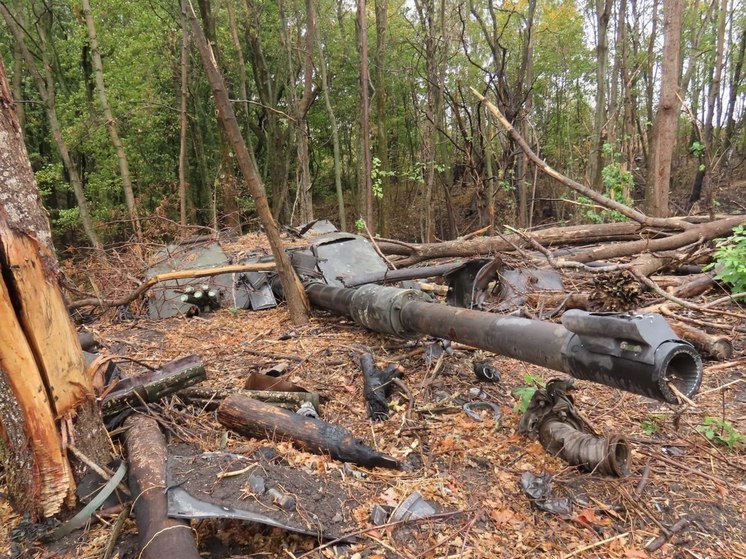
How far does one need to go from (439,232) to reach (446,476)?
18.1 m

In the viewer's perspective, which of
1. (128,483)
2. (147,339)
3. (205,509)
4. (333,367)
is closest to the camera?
(205,509)

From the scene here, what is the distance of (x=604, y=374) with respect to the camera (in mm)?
2180

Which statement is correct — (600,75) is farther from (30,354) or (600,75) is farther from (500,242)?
(30,354)

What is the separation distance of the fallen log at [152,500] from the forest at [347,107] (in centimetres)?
721

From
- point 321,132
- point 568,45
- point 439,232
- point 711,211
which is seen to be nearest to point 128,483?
point 711,211

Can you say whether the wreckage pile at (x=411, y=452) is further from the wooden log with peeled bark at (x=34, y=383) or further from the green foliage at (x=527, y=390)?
the wooden log with peeled bark at (x=34, y=383)

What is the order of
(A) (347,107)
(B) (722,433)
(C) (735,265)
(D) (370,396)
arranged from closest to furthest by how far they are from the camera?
(B) (722,433) → (D) (370,396) → (C) (735,265) → (A) (347,107)

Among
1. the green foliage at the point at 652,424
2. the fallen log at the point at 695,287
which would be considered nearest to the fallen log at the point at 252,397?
the green foliage at the point at 652,424

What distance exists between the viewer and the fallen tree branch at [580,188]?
525 cm

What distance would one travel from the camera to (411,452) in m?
2.98

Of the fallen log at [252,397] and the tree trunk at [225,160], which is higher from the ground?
the tree trunk at [225,160]

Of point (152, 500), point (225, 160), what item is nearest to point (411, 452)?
point (152, 500)

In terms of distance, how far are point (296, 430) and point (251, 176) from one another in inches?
132

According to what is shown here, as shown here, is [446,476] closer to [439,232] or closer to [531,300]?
[531,300]
